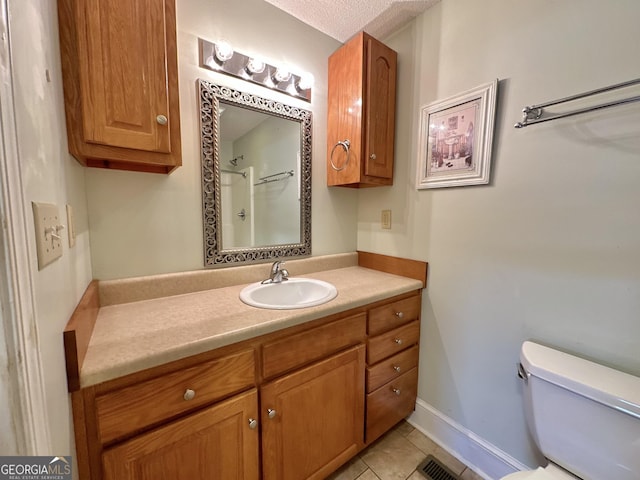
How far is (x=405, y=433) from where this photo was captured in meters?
1.46

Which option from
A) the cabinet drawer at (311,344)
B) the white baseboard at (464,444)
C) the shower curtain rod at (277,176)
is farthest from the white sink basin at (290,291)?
the white baseboard at (464,444)

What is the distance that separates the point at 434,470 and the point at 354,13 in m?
2.37

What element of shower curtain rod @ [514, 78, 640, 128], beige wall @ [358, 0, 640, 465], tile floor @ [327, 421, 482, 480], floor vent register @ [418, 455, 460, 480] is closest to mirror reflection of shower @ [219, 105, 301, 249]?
beige wall @ [358, 0, 640, 465]

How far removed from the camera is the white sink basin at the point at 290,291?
1.24 metres

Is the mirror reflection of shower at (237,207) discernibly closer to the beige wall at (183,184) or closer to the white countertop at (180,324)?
the beige wall at (183,184)

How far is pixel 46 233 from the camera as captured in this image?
1.56 feet

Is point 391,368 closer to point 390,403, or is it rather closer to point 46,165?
point 390,403

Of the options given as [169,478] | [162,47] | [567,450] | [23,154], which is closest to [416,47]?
[162,47]

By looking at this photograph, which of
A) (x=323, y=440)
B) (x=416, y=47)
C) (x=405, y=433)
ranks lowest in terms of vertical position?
(x=405, y=433)

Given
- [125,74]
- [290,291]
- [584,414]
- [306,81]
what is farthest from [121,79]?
[584,414]

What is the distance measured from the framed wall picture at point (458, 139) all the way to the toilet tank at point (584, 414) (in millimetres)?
767

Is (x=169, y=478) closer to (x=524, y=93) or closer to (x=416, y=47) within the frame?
(x=524, y=93)

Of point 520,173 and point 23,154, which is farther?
point 520,173

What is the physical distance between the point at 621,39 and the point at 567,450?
134 cm
